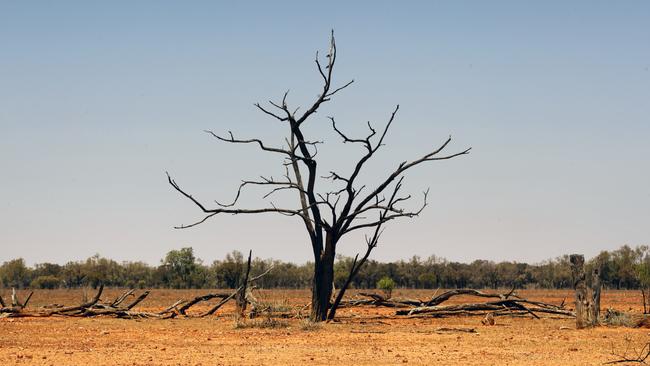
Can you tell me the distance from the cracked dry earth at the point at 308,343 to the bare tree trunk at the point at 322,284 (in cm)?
57

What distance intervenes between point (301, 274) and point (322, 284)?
6753 centimetres

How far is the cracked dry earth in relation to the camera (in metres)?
14.8

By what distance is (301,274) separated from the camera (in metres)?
90.4

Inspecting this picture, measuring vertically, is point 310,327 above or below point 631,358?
above

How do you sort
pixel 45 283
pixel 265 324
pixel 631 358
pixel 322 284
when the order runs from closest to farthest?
pixel 631 358
pixel 265 324
pixel 322 284
pixel 45 283

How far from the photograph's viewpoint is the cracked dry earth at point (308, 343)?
1476 centimetres

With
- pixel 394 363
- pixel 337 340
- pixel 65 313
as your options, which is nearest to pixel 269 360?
pixel 394 363

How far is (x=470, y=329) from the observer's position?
2059cm

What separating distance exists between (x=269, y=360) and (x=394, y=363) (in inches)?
80.0

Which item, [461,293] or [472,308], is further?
[461,293]

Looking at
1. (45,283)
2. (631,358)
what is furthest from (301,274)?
(631,358)

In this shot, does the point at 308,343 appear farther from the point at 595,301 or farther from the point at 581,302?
the point at 595,301

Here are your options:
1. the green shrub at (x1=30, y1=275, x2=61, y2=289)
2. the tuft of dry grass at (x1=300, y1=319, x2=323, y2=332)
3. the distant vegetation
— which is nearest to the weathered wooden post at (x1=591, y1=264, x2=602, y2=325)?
the tuft of dry grass at (x1=300, y1=319, x2=323, y2=332)

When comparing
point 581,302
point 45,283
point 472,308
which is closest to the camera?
point 581,302
